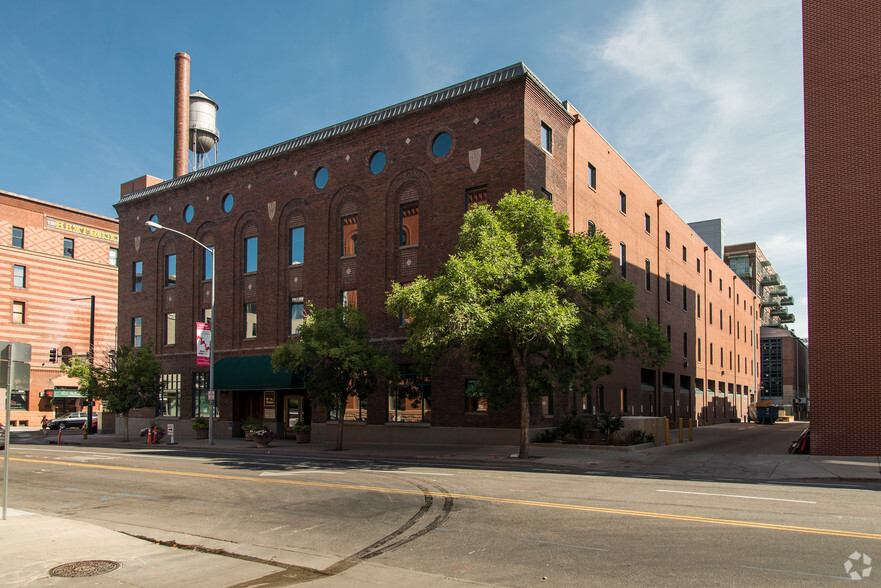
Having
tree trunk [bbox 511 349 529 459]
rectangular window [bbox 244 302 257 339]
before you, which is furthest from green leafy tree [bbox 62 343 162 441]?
tree trunk [bbox 511 349 529 459]

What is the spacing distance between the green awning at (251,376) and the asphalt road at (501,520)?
511 inches

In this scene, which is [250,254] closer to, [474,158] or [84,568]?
[474,158]

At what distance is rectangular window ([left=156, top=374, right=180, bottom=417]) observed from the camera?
39.8 metres

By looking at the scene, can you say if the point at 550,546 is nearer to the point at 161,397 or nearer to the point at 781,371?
the point at 161,397

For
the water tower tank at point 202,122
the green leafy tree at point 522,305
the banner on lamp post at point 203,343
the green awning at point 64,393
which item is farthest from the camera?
the green awning at point 64,393

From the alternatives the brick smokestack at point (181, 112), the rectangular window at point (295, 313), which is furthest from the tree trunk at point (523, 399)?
the brick smokestack at point (181, 112)

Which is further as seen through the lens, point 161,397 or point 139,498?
point 161,397

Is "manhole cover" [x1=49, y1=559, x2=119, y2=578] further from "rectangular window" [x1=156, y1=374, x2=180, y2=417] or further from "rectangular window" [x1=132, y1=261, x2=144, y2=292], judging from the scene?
"rectangular window" [x1=132, y1=261, x2=144, y2=292]

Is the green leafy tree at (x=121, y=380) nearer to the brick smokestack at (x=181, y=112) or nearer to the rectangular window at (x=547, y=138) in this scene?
the brick smokestack at (x=181, y=112)

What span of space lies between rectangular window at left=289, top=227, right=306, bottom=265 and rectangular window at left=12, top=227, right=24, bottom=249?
1451 inches

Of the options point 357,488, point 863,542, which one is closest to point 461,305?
point 357,488

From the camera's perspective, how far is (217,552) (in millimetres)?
8875

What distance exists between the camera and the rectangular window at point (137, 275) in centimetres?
4338

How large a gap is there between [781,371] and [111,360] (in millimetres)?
101169
